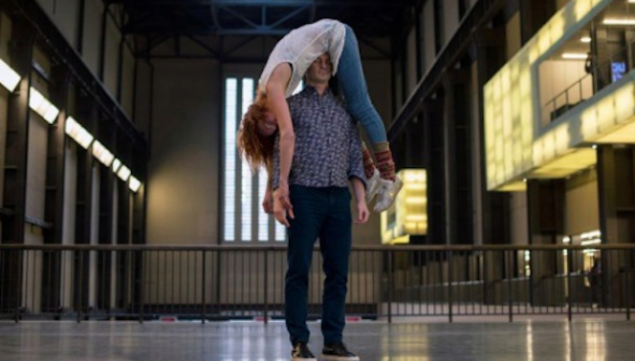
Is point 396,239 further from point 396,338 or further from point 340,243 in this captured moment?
point 340,243

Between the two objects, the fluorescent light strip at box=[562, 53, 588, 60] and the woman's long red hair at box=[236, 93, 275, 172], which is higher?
the fluorescent light strip at box=[562, 53, 588, 60]

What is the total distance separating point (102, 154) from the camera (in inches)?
1631

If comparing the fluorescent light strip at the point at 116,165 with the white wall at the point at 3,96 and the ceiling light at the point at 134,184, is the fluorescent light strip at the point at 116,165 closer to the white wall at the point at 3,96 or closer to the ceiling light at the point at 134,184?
the ceiling light at the point at 134,184

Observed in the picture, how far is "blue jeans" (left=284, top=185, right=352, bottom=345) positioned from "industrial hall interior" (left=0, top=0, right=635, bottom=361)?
0.05 ft

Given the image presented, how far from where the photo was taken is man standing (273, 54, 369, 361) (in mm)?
4754

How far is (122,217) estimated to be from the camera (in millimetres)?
46062

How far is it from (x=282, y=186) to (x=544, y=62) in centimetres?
2077

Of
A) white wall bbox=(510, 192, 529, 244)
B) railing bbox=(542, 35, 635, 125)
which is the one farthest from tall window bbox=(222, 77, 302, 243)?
railing bbox=(542, 35, 635, 125)

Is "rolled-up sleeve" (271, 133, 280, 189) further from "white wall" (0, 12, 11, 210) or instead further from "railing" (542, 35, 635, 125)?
"white wall" (0, 12, 11, 210)

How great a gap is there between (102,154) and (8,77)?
14.8 meters

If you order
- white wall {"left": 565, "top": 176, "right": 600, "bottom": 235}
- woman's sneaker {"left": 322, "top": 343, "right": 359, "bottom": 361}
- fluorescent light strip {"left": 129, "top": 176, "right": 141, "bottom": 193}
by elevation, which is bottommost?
woman's sneaker {"left": 322, "top": 343, "right": 359, "bottom": 361}

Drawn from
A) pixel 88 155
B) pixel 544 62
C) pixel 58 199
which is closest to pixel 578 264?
pixel 544 62

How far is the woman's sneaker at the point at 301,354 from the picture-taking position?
4652mm

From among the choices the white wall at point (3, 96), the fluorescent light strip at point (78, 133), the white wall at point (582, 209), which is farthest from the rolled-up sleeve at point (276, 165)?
the fluorescent light strip at point (78, 133)
